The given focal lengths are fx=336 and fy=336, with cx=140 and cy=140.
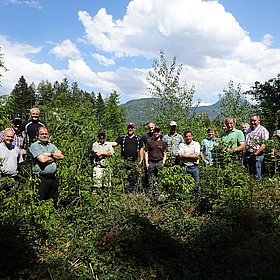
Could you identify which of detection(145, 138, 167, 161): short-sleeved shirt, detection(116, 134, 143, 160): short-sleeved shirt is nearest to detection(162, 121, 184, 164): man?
detection(145, 138, 167, 161): short-sleeved shirt

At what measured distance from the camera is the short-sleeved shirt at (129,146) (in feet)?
25.5

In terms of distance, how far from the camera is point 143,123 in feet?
37.1

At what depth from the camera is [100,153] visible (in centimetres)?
711

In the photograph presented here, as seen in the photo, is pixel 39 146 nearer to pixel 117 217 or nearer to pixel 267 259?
pixel 117 217

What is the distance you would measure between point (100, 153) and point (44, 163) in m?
1.48

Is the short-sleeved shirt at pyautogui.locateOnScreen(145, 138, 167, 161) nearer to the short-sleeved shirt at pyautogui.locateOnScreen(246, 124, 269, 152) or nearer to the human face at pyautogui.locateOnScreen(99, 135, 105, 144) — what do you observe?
the human face at pyautogui.locateOnScreen(99, 135, 105, 144)

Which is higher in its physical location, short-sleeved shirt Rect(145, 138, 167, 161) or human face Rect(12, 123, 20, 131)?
human face Rect(12, 123, 20, 131)

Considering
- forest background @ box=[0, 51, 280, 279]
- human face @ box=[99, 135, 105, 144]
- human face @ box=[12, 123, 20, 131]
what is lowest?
forest background @ box=[0, 51, 280, 279]

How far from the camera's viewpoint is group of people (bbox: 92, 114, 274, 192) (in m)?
7.12

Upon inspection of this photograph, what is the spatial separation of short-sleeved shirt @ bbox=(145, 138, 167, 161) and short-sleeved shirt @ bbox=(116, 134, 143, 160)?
29 centimetres

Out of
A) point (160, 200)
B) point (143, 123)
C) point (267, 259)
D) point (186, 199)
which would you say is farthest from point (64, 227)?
point (143, 123)

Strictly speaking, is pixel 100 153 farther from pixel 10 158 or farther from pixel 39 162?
pixel 10 158

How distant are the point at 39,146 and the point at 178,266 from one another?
10.1 feet

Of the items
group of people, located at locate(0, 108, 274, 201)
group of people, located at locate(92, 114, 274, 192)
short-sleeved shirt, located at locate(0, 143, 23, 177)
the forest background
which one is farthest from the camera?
group of people, located at locate(92, 114, 274, 192)
